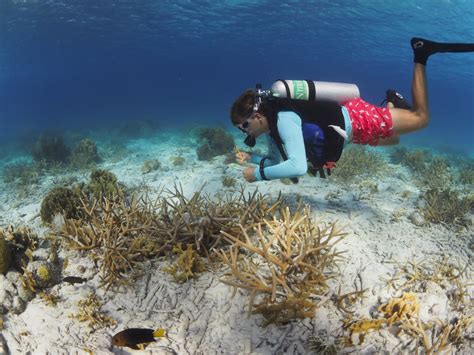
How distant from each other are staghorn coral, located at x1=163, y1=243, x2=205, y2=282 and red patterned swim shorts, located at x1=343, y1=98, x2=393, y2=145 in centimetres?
337

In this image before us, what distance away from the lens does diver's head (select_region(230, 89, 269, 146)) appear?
14.9 ft

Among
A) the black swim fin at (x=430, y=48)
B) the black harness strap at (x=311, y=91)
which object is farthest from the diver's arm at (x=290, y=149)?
the black swim fin at (x=430, y=48)

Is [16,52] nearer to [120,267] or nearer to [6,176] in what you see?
[6,176]

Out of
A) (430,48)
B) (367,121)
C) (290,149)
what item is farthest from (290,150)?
(430,48)

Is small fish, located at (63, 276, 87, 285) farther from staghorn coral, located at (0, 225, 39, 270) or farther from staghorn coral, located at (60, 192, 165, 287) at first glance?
staghorn coral, located at (0, 225, 39, 270)

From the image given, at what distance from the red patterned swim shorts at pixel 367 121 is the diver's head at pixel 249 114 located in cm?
160

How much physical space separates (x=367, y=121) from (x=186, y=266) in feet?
12.5

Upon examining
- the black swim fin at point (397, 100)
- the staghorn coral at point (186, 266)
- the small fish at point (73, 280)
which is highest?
the black swim fin at point (397, 100)

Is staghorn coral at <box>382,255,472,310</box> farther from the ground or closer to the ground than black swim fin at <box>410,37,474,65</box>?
closer to the ground

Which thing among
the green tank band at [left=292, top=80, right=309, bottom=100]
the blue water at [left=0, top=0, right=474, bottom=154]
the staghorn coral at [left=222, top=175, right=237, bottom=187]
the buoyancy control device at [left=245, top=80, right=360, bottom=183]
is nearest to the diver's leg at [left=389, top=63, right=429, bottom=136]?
the buoyancy control device at [left=245, top=80, right=360, bottom=183]

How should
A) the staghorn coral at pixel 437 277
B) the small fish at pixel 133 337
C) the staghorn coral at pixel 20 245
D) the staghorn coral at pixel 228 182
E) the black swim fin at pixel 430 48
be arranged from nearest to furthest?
the small fish at pixel 133 337, the staghorn coral at pixel 437 277, the staghorn coral at pixel 20 245, the black swim fin at pixel 430 48, the staghorn coral at pixel 228 182

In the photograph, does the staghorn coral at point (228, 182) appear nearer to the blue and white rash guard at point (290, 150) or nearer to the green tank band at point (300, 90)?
the blue and white rash guard at point (290, 150)

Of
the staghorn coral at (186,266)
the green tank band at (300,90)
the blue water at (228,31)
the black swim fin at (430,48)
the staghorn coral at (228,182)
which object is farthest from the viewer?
the blue water at (228,31)

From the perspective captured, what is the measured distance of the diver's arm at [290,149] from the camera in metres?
4.19
